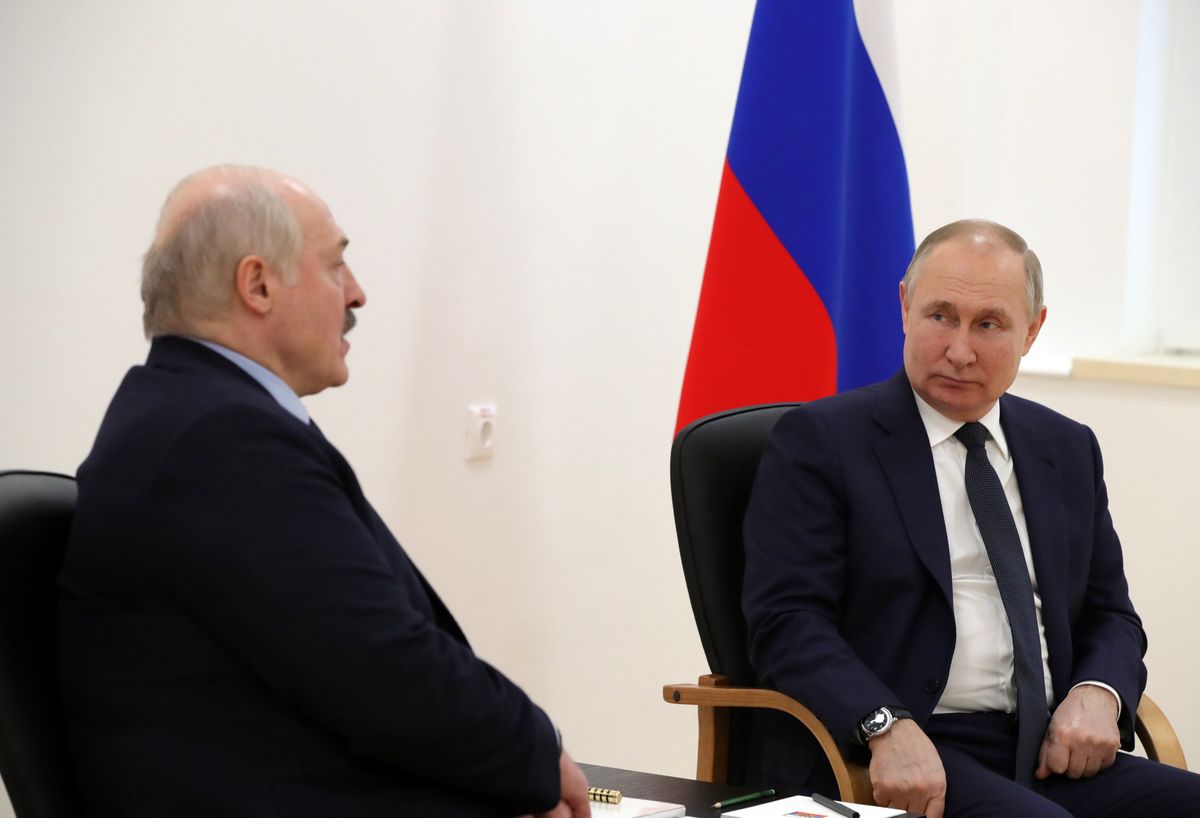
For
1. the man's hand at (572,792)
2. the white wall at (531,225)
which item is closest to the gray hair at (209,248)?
the man's hand at (572,792)

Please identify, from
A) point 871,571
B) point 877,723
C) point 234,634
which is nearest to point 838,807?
point 877,723

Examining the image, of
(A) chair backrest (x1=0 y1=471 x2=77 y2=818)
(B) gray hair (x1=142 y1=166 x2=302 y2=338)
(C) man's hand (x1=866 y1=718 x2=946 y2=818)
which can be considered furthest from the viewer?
(C) man's hand (x1=866 y1=718 x2=946 y2=818)

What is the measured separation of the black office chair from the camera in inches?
90.2

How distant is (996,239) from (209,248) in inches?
54.5

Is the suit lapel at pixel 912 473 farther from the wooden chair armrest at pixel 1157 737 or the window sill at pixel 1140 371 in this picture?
the window sill at pixel 1140 371

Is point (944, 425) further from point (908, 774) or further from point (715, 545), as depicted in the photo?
point (908, 774)

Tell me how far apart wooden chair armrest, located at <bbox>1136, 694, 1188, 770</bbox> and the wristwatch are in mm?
554

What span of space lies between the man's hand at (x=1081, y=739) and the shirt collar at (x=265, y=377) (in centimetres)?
133

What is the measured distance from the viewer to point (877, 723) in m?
1.98

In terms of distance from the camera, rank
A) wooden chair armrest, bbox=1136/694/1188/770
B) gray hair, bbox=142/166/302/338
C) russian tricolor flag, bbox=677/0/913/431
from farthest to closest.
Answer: russian tricolor flag, bbox=677/0/913/431 < wooden chair armrest, bbox=1136/694/1188/770 < gray hair, bbox=142/166/302/338

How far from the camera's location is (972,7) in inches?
159

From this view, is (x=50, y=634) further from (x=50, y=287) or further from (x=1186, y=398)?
(x=1186, y=398)

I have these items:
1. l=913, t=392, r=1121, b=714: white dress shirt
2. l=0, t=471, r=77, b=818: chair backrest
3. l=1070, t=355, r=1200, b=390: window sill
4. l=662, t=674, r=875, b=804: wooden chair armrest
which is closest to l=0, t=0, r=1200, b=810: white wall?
l=1070, t=355, r=1200, b=390: window sill

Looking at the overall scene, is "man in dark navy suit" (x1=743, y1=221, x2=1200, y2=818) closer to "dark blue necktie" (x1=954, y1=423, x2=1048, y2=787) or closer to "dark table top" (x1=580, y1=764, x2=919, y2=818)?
"dark blue necktie" (x1=954, y1=423, x2=1048, y2=787)
